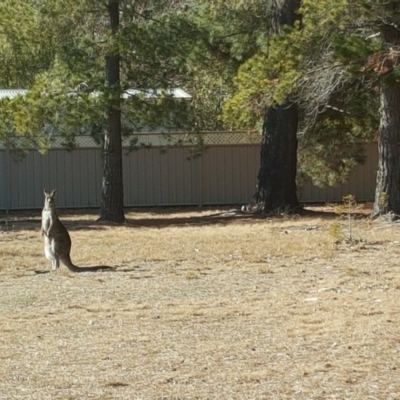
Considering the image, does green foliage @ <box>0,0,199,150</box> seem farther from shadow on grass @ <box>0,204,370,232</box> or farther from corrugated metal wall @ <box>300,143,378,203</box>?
corrugated metal wall @ <box>300,143,378,203</box>

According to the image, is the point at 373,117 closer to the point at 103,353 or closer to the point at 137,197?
the point at 137,197

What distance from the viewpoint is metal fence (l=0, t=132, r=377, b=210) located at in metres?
29.9

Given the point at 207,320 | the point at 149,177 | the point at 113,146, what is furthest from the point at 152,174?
the point at 207,320

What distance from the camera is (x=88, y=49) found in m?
22.5

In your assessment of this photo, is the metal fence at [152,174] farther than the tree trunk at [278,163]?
Yes

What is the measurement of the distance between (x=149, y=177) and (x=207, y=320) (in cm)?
1943

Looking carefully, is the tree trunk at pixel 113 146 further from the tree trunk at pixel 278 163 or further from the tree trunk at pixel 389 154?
the tree trunk at pixel 389 154

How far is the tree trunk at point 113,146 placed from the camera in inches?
888

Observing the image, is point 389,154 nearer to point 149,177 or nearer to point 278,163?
point 278,163

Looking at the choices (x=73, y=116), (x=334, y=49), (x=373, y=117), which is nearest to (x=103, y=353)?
(x=334, y=49)

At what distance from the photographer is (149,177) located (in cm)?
3036

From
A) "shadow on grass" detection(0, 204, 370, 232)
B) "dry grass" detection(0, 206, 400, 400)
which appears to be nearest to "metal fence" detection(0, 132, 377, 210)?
"shadow on grass" detection(0, 204, 370, 232)

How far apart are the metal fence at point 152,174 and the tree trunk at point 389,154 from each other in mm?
8983

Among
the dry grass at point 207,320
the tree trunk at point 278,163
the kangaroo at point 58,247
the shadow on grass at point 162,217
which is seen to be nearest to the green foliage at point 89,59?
the shadow on grass at point 162,217
